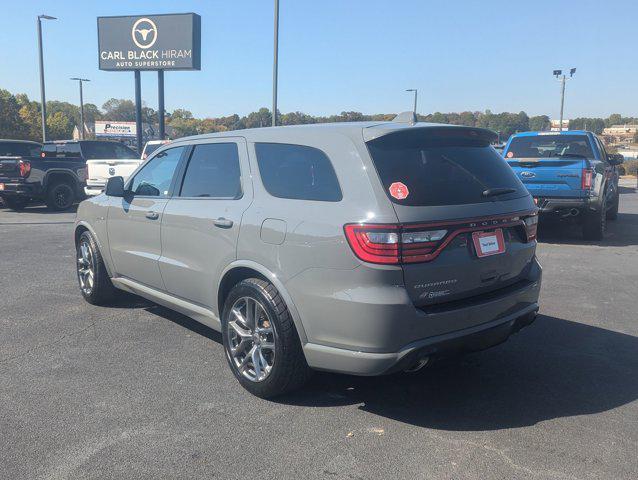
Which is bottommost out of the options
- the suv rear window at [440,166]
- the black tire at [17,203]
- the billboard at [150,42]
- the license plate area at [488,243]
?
the black tire at [17,203]

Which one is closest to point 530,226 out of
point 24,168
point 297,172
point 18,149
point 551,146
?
point 297,172

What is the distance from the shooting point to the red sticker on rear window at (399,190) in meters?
3.15

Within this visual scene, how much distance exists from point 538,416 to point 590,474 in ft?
2.03

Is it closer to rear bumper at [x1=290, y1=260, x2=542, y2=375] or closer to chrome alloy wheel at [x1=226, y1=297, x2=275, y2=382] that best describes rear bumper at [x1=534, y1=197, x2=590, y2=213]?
rear bumper at [x1=290, y1=260, x2=542, y2=375]

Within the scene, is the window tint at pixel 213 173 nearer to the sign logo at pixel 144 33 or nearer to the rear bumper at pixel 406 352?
the rear bumper at pixel 406 352

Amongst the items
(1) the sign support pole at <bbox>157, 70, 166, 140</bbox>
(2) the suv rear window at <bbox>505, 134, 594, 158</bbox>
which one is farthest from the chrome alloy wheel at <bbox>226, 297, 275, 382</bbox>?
(1) the sign support pole at <bbox>157, 70, 166, 140</bbox>

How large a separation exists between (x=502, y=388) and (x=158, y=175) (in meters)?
3.26

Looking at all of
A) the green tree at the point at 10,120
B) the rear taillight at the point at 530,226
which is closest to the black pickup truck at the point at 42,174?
the rear taillight at the point at 530,226

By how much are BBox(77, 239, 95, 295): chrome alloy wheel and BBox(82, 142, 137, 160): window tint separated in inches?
415

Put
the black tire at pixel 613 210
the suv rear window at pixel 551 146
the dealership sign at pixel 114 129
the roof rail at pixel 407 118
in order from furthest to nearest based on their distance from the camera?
the dealership sign at pixel 114 129
the black tire at pixel 613 210
the suv rear window at pixel 551 146
the roof rail at pixel 407 118

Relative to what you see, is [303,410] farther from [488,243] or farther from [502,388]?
[488,243]

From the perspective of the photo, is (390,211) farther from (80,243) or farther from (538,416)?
(80,243)

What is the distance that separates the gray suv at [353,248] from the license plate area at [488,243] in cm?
1

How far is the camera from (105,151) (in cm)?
1608
